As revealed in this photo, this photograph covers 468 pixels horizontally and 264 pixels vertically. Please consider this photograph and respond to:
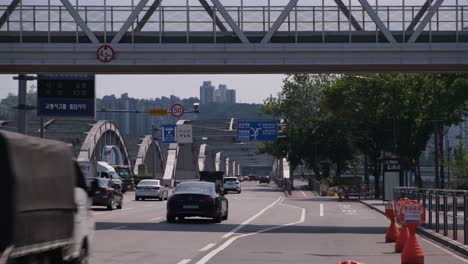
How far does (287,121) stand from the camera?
10688cm

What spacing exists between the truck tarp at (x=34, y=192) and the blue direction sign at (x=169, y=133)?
8208 centimetres

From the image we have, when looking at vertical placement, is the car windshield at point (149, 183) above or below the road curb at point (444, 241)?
above

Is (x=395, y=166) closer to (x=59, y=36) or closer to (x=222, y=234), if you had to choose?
(x=59, y=36)

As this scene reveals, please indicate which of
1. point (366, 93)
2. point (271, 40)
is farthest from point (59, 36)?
point (366, 93)

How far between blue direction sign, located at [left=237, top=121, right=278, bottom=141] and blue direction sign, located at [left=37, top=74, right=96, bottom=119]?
106 ft

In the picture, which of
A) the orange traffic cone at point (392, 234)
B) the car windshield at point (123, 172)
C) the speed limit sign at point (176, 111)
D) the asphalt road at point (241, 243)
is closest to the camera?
the asphalt road at point (241, 243)

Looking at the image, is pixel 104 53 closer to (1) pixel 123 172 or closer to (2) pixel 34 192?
(2) pixel 34 192

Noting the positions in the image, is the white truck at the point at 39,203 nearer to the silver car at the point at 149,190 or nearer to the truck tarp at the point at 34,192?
the truck tarp at the point at 34,192

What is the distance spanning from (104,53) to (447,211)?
43.4ft

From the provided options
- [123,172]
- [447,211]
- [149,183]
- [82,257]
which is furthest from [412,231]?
[123,172]

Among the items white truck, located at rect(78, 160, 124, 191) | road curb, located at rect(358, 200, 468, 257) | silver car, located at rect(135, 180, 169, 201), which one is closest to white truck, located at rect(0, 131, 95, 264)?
road curb, located at rect(358, 200, 468, 257)

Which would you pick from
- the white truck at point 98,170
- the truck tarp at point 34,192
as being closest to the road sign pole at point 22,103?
the white truck at point 98,170

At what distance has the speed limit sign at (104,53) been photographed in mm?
31844

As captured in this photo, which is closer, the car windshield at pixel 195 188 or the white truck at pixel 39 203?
the white truck at pixel 39 203
